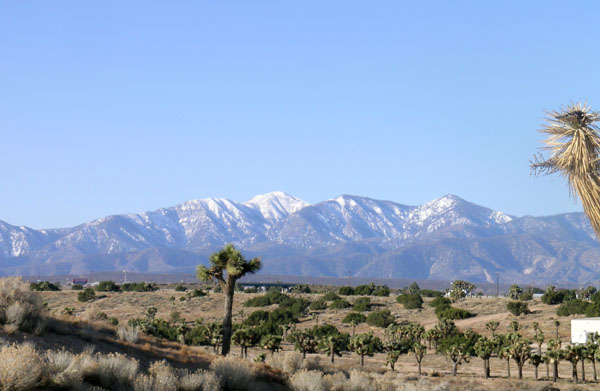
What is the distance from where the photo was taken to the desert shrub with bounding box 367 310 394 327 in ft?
287

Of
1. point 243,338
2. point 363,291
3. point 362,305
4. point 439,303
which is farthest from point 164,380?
point 363,291

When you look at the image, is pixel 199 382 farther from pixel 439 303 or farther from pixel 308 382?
pixel 439 303

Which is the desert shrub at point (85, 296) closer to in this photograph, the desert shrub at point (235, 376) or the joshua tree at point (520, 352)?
the joshua tree at point (520, 352)

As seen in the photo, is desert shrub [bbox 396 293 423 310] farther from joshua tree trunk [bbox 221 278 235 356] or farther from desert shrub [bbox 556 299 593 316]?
joshua tree trunk [bbox 221 278 235 356]

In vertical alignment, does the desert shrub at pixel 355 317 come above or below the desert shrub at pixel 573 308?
below

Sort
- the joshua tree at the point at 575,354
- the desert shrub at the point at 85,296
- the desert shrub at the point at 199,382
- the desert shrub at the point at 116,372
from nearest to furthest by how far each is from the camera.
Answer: the desert shrub at the point at 116,372
the desert shrub at the point at 199,382
the joshua tree at the point at 575,354
the desert shrub at the point at 85,296

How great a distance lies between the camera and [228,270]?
125 ft

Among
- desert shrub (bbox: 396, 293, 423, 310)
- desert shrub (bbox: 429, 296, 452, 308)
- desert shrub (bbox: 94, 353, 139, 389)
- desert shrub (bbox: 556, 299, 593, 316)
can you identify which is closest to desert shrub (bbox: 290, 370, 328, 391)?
desert shrub (bbox: 94, 353, 139, 389)

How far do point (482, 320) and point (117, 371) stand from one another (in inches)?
2895

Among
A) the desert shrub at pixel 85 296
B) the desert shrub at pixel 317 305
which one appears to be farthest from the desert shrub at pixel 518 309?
the desert shrub at pixel 85 296

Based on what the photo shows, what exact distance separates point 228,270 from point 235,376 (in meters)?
17.1

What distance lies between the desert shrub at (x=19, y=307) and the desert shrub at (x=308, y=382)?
7708 mm

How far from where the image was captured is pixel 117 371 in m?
18.1

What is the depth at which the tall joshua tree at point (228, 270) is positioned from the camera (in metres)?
37.8
